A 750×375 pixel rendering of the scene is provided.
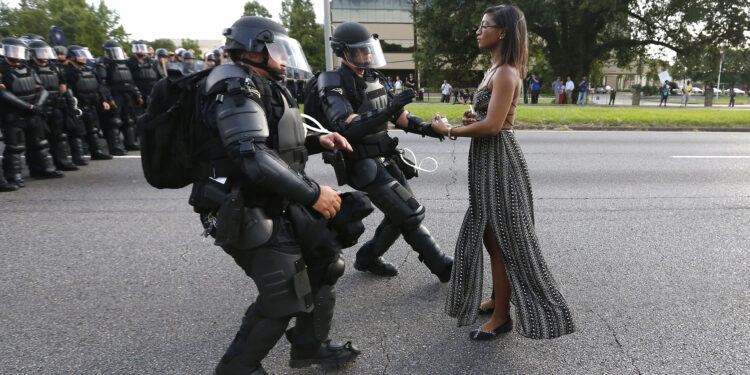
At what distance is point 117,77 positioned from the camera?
9602 mm

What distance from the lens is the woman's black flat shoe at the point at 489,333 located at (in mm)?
2801

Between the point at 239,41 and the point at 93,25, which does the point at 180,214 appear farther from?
the point at 93,25

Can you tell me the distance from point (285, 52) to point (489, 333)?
191 cm

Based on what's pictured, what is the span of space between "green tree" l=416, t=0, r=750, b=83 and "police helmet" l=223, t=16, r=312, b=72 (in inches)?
1021

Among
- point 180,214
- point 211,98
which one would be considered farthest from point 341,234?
point 180,214

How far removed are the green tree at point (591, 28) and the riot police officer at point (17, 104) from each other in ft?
76.0

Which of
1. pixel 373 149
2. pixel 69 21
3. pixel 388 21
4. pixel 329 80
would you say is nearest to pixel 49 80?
pixel 329 80

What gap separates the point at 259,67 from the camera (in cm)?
224

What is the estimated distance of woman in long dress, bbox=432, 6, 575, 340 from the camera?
8.32 feet

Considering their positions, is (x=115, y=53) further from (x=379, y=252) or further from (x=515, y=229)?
(x=515, y=229)

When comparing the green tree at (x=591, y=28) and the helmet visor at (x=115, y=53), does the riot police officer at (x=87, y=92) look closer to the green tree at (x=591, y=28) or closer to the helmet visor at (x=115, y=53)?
the helmet visor at (x=115, y=53)

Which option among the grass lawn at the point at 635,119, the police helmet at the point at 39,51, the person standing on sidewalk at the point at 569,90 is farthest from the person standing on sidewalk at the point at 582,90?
the police helmet at the point at 39,51

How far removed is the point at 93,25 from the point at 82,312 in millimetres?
46166

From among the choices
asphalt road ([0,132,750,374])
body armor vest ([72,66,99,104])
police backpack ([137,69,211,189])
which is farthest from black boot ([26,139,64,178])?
police backpack ([137,69,211,189])
